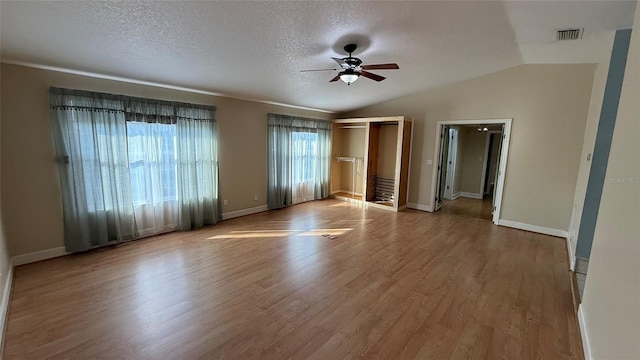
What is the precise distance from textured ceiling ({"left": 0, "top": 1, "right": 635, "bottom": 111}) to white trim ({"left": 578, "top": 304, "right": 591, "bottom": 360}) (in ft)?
9.14

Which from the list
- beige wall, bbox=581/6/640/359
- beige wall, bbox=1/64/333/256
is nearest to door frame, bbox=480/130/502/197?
beige wall, bbox=581/6/640/359

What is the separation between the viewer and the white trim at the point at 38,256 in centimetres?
307

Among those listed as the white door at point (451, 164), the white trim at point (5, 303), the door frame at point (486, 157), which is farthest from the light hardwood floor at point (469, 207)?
the white trim at point (5, 303)

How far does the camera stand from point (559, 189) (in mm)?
4547

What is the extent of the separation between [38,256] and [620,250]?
17.9 ft

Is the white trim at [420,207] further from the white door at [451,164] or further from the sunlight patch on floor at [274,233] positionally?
the sunlight patch on floor at [274,233]

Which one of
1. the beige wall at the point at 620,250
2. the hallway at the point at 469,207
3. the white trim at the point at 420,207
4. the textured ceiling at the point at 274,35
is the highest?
the textured ceiling at the point at 274,35

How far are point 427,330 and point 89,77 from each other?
4678mm

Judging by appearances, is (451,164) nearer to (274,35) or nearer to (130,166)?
(274,35)

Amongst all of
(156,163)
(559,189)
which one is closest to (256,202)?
(156,163)

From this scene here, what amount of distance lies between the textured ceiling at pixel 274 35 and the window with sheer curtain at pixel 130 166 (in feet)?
1.54

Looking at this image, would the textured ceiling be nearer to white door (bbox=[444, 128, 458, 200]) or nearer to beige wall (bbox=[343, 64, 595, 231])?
beige wall (bbox=[343, 64, 595, 231])

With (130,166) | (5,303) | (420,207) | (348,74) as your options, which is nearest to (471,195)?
(420,207)

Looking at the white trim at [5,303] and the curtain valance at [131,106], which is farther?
the curtain valance at [131,106]
